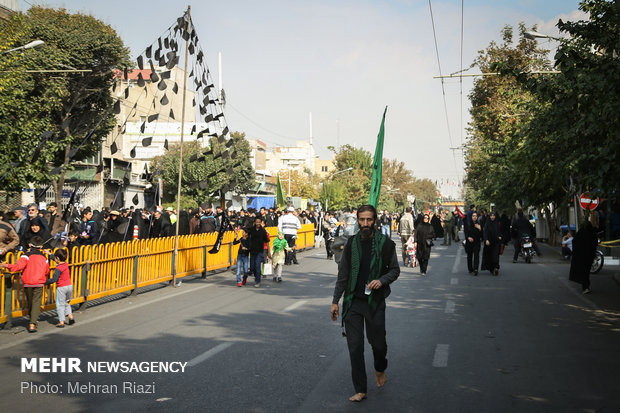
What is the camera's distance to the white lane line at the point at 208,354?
753 centimetres

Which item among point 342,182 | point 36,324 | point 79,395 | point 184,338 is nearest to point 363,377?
point 79,395

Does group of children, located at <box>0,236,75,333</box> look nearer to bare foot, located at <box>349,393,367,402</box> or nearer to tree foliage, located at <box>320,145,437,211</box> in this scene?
bare foot, located at <box>349,393,367,402</box>

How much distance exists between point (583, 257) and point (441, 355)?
7741 millimetres

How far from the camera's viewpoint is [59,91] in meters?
29.6

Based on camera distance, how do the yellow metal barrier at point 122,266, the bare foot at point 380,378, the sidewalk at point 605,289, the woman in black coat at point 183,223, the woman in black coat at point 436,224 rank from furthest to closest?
1. the woman in black coat at point 436,224
2. the woman in black coat at point 183,223
3. the sidewalk at point 605,289
4. the yellow metal barrier at point 122,266
5. the bare foot at point 380,378

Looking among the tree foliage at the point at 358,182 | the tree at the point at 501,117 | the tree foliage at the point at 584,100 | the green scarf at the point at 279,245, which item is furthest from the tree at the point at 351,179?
the tree foliage at the point at 584,100

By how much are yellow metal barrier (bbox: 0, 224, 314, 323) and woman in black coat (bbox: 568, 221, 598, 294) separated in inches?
349

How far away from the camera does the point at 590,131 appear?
10.9 meters

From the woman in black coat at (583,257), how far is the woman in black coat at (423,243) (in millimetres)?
4585

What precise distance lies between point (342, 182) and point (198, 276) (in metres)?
70.9

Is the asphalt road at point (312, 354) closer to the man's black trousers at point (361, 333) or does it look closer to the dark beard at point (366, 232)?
the man's black trousers at point (361, 333)

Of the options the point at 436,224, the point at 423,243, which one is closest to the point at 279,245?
the point at 423,243

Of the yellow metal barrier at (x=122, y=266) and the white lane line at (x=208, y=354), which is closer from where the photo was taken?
the white lane line at (x=208, y=354)

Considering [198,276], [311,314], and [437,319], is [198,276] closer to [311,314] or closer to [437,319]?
[311,314]
